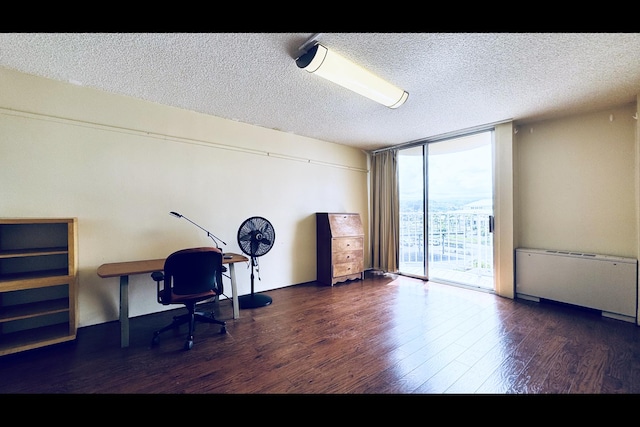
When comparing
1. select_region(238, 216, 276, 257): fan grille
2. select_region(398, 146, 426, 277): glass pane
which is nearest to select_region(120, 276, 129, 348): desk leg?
select_region(238, 216, 276, 257): fan grille

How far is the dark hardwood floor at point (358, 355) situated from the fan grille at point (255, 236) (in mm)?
736

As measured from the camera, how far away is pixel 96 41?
1684 millimetres

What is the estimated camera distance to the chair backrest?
200 cm

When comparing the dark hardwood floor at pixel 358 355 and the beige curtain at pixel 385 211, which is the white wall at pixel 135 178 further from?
the beige curtain at pixel 385 211

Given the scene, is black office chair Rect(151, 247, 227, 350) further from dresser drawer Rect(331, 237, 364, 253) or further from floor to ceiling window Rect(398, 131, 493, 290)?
floor to ceiling window Rect(398, 131, 493, 290)

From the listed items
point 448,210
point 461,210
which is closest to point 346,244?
point 448,210

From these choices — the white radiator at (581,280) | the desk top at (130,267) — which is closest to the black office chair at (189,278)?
the desk top at (130,267)

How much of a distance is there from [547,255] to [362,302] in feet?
7.92

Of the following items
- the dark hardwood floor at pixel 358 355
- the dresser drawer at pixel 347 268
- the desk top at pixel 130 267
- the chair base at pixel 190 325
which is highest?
the desk top at pixel 130 267

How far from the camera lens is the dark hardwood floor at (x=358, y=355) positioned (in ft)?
4.97

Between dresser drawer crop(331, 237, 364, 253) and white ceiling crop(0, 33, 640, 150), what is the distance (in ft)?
6.23

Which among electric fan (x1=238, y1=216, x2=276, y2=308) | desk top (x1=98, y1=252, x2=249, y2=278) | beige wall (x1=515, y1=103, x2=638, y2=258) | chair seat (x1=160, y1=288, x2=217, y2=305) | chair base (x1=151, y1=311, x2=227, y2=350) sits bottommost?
chair base (x1=151, y1=311, x2=227, y2=350)
